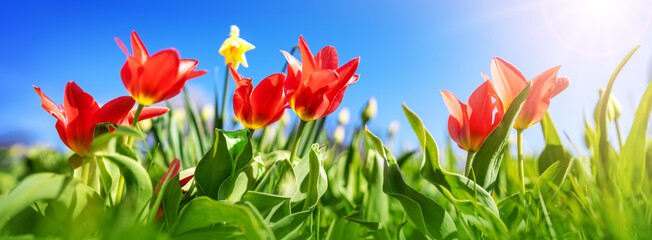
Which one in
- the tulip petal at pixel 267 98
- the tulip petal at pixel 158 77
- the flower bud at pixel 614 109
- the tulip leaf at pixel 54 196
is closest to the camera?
the tulip leaf at pixel 54 196

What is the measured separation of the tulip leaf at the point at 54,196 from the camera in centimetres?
40

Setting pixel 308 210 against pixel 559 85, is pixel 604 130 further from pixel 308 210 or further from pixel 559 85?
pixel 308 210

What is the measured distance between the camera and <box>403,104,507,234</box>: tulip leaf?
0.55 m

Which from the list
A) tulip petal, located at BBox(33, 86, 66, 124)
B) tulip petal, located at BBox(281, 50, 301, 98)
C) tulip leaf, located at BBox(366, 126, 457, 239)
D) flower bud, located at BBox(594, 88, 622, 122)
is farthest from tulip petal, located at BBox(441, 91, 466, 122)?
tulip petal, located at BBox(33, 86, 66, 124)

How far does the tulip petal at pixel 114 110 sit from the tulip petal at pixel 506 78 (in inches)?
21.1

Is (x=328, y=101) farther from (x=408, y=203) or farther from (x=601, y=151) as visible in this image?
(x=601, y=151)

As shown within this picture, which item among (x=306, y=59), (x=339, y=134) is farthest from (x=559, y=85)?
(x=339, y=134)

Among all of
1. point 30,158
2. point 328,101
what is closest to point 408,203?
point 328,101

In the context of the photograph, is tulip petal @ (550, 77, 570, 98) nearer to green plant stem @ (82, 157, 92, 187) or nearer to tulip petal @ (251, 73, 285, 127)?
tulip petal @ (251, 73, 285, 127)

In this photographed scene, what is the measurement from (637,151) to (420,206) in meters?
0.35

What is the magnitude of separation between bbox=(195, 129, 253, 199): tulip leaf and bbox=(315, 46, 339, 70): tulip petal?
0.52ft

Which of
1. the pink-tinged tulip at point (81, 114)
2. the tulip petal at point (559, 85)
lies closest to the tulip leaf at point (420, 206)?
the tulip petal at point (559, 85)

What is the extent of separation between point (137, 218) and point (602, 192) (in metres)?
0.70

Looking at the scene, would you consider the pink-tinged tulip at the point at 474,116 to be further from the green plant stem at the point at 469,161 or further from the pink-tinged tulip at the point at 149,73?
the pink-tinged tulip at the point at 149,73
